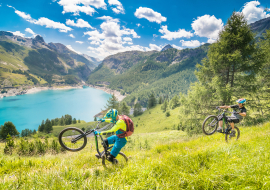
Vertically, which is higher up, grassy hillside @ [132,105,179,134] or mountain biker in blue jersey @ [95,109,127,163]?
mountain biker in blue jersey @ [95,109,127,163]

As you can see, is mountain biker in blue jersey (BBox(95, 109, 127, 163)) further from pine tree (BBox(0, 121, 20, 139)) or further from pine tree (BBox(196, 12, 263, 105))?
pine tree (BBox(0, 121, 20, 139))

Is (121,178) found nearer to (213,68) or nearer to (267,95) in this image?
(213,68)

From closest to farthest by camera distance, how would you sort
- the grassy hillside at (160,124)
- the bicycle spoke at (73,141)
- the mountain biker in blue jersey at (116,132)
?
the mountain biker in blue jersey at (116,132)
the bicycle spoke at (73,141)
the grassy hillside at (160,124)

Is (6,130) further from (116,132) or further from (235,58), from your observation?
(235,58)

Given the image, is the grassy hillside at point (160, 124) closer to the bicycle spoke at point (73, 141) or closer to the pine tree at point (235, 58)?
the pine tree at point (235, 58)

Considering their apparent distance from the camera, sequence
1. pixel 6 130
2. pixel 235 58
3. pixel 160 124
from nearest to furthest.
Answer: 1. pixel 235 58
2. pixel 6 130
3. pixel 160 124

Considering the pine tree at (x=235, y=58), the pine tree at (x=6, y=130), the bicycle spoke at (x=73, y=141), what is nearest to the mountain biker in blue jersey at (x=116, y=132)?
the bicycle spoke at (x=73, y=141)

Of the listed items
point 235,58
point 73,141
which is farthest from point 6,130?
point 235,58

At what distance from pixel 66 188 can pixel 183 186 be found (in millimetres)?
2274

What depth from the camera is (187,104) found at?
16375 mm

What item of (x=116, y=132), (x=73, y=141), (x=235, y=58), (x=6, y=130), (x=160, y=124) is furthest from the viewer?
(x=160, y=124)

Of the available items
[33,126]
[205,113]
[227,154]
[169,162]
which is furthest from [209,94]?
[33,126]

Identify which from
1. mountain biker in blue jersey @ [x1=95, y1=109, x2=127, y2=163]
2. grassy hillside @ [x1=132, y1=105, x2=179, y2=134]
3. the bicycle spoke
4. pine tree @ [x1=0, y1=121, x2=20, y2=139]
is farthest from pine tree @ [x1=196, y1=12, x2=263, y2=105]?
pine tree @ [x1=0, y1=121, x2=20, y2=139]

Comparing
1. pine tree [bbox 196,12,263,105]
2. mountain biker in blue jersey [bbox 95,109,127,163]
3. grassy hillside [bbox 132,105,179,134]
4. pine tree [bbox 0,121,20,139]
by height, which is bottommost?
grassy hillside [bbox 132,105,179,134]
